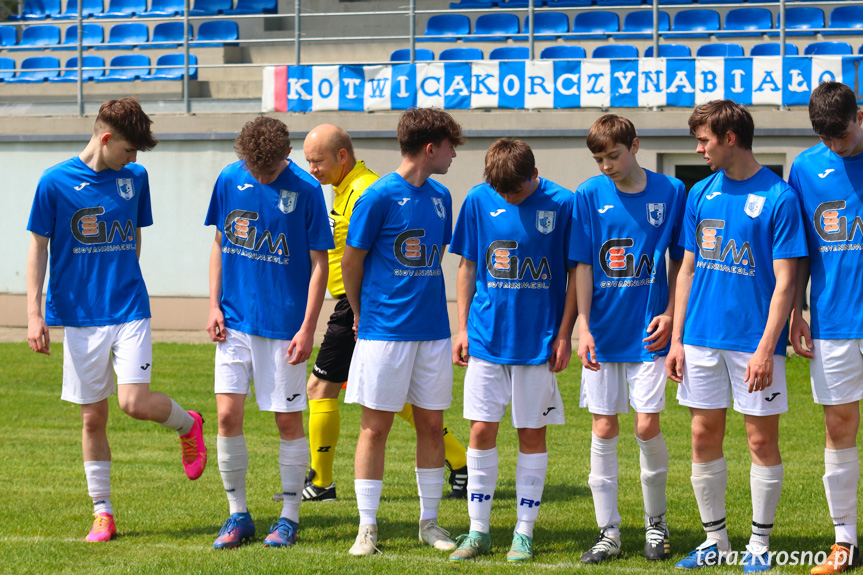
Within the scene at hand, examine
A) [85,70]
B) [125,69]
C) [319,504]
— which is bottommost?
[319,504]

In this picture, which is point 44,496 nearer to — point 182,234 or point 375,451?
point 375,451

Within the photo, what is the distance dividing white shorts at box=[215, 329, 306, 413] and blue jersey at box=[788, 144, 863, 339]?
2546 mm

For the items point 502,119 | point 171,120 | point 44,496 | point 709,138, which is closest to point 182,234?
point 171,120

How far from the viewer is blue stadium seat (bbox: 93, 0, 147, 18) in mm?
23297

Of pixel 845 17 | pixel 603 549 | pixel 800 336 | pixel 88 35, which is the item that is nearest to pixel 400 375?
pixel 603 549

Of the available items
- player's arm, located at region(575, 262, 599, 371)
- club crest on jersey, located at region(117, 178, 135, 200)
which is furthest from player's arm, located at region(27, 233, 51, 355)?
player's arm, located at region(575, 262, 599, 371)

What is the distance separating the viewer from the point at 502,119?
15469 millimetres

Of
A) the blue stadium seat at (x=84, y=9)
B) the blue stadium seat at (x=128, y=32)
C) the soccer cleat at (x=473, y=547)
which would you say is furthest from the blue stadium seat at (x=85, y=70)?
the soccer cleat at (x=473, y=547)

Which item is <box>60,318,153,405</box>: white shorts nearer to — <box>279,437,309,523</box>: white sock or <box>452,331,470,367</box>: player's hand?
<box>279,437,309,523</box>: white sock

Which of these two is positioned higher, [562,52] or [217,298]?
[562,52]

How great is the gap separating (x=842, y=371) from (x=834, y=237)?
60cm

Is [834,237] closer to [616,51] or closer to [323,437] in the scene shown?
[323,437]

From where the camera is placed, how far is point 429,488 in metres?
5.27

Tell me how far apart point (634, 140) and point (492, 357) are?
4.06 feet
